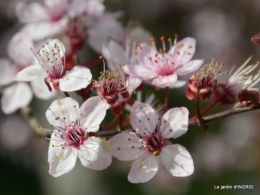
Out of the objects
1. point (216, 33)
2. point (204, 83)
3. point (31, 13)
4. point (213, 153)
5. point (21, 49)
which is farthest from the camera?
point (216, 33)

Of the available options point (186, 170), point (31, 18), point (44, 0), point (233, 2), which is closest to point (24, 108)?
point (31, 18)

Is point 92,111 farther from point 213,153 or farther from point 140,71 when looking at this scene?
point 213,153

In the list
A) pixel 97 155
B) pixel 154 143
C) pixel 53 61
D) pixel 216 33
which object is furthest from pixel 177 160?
pixel 216 33

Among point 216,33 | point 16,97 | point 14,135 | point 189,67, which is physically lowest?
point 14,135

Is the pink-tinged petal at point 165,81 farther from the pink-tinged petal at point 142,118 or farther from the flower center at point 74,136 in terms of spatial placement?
the flower center at point 74,136

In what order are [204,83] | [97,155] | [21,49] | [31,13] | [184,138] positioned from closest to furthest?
[97,155]
[204,83]
[21,49]
[31,13]
[184,138]

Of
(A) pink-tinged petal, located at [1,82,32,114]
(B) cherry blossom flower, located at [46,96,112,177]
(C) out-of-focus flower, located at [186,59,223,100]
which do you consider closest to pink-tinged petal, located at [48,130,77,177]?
(B) cherry blossom flower, located at [46,96,112,177]

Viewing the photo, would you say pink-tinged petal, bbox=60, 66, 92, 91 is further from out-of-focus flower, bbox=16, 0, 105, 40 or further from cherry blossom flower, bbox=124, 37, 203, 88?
out-of-focus flower, bbox=16, 0, 105, 40
